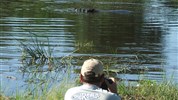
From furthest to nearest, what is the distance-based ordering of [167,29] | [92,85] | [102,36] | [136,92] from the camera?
[167,29], [102,36], [136,92], [92,85]

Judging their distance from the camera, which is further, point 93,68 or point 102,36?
point 102,36

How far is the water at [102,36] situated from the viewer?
48.8 feet

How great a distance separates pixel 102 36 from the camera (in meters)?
23.6

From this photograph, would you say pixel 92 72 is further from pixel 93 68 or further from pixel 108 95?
pixel 108 95

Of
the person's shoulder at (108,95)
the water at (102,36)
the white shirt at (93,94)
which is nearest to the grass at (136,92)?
the water at (102,36)

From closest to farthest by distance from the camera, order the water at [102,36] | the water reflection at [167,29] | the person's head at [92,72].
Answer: the person's head at [92,72], the water at [102,36], the water reflection at [167,29]

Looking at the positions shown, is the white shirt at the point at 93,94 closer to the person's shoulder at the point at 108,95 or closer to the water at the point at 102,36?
the person's shoulder at the point at 108,95

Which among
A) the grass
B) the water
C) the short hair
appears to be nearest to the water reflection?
the water

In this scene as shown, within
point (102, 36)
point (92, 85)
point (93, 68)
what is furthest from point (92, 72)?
point (102, 36)

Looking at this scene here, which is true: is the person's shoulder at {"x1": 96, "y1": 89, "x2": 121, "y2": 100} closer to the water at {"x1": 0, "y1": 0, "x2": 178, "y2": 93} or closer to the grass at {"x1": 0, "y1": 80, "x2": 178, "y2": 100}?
the grass at {"x1": 0, "y1": 80, "x2": 178, "y2": 100}

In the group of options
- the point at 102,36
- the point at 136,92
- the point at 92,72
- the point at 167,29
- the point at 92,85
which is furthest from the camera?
the point at 167,29

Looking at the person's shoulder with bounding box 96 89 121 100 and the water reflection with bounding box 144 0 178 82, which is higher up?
the person's shoulder with bounding box 96 89 121 100

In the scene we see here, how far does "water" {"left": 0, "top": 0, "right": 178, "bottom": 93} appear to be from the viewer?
1488cm

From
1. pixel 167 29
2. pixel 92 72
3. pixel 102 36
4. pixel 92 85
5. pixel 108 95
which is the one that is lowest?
pixel 167 29
